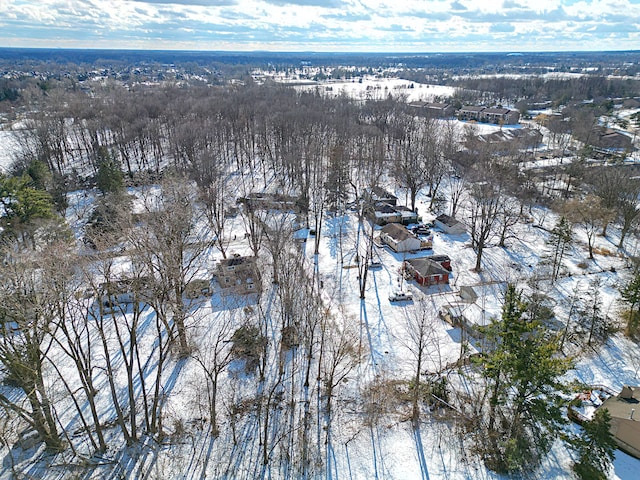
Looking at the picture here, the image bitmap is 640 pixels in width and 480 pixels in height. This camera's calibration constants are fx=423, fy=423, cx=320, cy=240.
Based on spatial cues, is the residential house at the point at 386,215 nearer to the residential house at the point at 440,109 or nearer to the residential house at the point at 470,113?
the residential house at the point at 440,109

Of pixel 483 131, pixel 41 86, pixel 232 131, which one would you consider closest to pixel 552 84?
pixel 483 131

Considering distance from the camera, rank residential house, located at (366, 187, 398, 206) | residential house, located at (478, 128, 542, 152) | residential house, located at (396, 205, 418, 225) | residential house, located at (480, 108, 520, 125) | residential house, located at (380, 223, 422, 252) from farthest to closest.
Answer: residential house, located at (480, 108, 520, 125) → residential house, located at (478, 128, 542, 152) → residential house, located at (366, 187, 398, 206) → residential house, located at (396, 205, 418, 225) → residential house, located at (380, 223, 422, 252)

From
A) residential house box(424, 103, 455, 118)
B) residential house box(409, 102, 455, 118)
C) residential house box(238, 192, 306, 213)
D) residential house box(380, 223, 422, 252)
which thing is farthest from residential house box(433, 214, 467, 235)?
residential house box(424, 103, 455, 118)

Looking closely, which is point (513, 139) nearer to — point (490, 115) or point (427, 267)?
point (490, 115)

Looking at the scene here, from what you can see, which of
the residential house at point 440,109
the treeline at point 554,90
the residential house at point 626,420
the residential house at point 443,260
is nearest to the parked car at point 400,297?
the residential house at point 443,260

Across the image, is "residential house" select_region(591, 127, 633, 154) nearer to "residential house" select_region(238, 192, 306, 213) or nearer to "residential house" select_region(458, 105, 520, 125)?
"residential house" select_region(458, 105, 520, 125)

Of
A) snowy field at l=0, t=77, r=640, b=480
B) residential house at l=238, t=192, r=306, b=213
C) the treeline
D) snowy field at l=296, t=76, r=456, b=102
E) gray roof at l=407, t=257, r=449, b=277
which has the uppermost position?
the treeline

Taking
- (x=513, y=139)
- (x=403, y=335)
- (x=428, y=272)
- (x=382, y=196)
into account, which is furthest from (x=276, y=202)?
(x=513, y=139)
